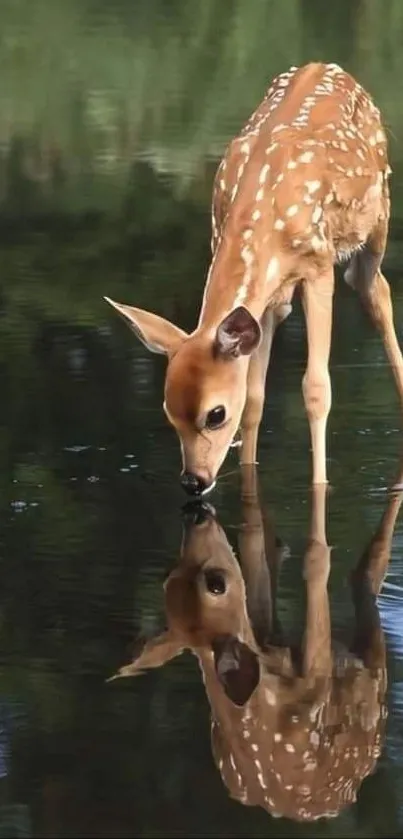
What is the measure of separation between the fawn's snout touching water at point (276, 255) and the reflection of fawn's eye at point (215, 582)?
0.54m

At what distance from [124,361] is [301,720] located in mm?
5211

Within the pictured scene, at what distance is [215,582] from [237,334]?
3.17 ft

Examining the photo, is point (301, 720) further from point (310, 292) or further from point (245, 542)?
point (310, 292)

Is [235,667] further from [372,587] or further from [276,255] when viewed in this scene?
[276,255]

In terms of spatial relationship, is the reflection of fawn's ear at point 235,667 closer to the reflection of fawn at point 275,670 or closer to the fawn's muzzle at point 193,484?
the reflection of fawn at point 275,670

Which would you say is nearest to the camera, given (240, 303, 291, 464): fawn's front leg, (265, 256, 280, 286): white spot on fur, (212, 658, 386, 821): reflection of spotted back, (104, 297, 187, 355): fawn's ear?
(212, 658, 386, 821): reflection of spotted back

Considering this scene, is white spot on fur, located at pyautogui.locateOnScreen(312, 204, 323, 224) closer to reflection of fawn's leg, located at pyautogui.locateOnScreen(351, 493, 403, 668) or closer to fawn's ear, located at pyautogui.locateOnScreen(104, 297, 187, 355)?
fawn's ear, located at pyautogui.locateOnScreen(104, 297, 187, 355)

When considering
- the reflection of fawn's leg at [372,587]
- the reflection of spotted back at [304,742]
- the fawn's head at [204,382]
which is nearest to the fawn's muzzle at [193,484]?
the fawn's head at [204,382]

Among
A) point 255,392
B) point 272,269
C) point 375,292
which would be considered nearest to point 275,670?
point 272,269

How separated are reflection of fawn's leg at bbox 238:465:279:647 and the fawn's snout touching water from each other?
27 cm

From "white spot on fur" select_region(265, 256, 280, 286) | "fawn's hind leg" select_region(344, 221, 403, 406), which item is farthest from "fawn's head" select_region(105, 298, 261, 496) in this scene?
"fawn's hind leg" select_region(344, 221, 403, 406)

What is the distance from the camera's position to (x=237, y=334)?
718cm

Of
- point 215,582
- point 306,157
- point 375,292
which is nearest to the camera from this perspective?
point 215,582

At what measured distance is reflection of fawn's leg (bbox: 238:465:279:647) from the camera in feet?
21.1
